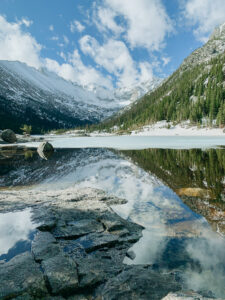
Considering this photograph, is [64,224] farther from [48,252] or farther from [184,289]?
[184,289]

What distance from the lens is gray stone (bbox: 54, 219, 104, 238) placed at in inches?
282

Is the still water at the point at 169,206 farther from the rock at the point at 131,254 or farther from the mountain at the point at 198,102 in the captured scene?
the mountain at the point at 198,102

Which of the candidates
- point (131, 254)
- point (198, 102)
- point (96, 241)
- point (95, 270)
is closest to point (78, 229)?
point (96, 241)

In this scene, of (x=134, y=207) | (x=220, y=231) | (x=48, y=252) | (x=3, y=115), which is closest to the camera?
(x=48, y=252)

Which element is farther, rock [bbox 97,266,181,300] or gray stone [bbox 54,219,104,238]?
gray stone [bbox 54,219,104,238]

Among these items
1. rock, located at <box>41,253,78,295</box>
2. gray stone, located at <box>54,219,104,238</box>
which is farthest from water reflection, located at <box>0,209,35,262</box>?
rock, located at <box>41,253,78,295</box>

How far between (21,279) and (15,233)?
9.89 ft

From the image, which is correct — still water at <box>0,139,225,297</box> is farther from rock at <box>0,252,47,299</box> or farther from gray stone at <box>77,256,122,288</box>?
rock at <box>0,252,47,299</box>

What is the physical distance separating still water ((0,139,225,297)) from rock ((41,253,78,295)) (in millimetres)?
1756

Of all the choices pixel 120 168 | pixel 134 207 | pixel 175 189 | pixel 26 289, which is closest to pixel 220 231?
pixel 134 207

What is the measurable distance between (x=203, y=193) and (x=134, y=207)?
447cm

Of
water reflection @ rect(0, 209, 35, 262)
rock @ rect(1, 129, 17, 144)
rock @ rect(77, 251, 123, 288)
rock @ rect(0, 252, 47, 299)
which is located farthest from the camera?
rock @ rect(1, 129, 17, 144)

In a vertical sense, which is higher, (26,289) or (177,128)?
(177,128)

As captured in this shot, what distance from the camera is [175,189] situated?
12516 mm
